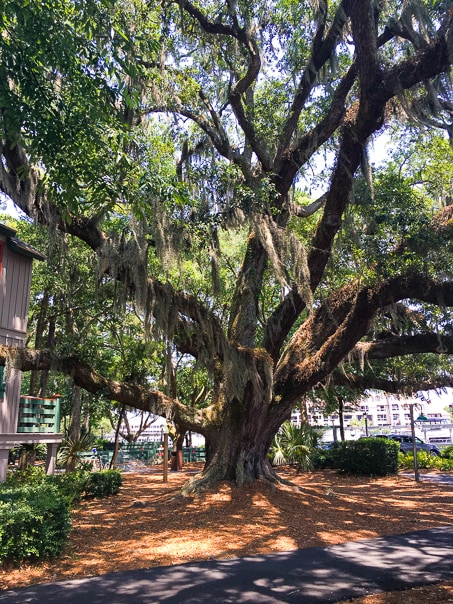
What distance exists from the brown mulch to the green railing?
2045 mm

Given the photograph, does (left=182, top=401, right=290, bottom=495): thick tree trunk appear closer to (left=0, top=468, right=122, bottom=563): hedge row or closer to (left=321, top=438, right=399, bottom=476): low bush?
(left=0, top=468, right=122, bottom=563): hedge row

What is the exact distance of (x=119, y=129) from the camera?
21.1 feet

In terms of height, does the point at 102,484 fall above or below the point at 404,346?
below

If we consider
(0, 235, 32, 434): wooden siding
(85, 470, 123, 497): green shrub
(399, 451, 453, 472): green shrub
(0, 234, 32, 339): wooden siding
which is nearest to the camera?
(0, 235, 32, 434): wooden siding

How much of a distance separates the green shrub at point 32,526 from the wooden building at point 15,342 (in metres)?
3.93

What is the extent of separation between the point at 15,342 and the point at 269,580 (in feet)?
26.1

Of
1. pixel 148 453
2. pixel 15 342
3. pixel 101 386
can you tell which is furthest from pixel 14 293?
pixel 148 453

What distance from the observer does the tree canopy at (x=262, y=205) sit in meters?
8.80

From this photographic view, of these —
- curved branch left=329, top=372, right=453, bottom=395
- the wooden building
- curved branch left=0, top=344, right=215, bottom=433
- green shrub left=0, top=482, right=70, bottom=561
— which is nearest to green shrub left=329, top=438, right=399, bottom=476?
curved branch left=329, top=372, right=453, bottom=395

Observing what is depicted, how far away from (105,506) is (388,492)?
7222 mm

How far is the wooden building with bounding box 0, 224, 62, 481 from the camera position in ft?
35.1

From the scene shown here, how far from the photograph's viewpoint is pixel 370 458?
55.6 feet

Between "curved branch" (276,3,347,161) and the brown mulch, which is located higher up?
Result: "curved branch" (276,3,347,161)

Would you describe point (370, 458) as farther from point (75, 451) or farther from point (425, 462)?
point (75, 451)
